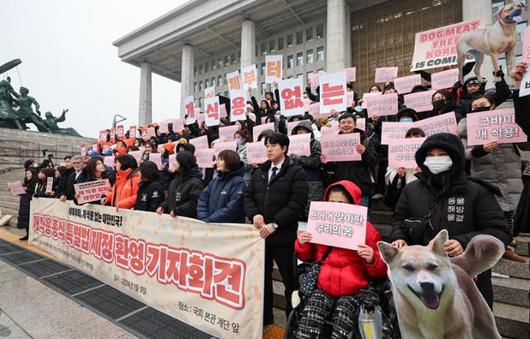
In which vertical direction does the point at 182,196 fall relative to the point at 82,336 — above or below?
above

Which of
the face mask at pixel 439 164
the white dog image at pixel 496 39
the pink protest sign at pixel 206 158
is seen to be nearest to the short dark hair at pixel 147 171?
the pink protest sign at pixel 206 158

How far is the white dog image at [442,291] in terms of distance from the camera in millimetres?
1477

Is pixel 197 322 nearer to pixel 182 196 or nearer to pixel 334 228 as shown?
pixel 182 196

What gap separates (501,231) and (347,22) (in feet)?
85.0

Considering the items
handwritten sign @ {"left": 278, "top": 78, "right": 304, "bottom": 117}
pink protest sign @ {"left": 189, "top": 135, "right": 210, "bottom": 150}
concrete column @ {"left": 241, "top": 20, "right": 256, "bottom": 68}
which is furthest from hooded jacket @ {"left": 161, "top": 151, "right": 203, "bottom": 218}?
concrete column @ {"left": 241, "top": 20, "right": 256, "bottom": 68}

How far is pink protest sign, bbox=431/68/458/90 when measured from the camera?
248 inches

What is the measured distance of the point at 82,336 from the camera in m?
2.86

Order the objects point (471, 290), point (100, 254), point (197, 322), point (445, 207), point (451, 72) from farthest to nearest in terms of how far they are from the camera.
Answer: point (451, 72) → point (100, 254) → point (197, 322) → point (445, 207) → point (471, 290)

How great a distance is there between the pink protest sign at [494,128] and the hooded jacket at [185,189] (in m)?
3.17

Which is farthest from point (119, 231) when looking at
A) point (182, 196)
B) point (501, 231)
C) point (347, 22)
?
point (347, 22)

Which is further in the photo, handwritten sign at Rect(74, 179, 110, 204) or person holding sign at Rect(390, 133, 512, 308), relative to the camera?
handwritten sign at Rect(74, 179, 110, 204)

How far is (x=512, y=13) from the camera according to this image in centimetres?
489

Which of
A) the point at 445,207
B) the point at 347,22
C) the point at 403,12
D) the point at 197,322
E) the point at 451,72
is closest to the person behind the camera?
the point at 445,207

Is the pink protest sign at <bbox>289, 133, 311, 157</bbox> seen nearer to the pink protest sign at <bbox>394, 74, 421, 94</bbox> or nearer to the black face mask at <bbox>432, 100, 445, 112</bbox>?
the black face mask at <bbox>432, 100, 445, 112</bbox>
